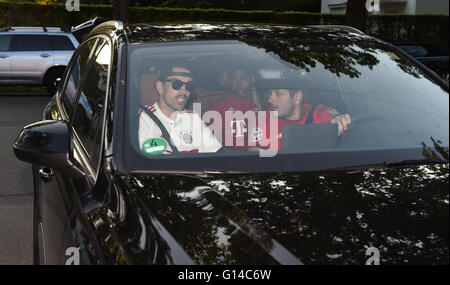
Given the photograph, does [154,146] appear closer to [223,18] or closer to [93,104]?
[93,104]

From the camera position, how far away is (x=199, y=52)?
3.24 metres

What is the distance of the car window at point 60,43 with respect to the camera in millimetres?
18172

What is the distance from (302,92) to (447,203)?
1.18 metres

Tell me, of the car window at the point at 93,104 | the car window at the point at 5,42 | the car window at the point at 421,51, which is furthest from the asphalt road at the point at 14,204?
the car window at the point at 421,51

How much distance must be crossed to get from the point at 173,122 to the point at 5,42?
15938 mm

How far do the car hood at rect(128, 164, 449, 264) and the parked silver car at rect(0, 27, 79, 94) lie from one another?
Result: 53.7ft

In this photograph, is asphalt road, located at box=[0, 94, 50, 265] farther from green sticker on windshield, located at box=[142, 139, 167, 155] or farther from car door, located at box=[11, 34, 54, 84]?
car door, located at box=[11, 34, 54, 84]

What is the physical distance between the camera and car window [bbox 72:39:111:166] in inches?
116

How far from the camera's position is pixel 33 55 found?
59.5 feet

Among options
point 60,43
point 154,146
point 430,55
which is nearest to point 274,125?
point 154,146

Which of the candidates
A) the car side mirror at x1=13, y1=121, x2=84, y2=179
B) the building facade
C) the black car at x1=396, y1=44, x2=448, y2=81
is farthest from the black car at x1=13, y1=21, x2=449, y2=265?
the building facade

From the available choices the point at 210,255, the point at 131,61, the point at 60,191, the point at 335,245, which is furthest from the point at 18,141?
the point at 335,245

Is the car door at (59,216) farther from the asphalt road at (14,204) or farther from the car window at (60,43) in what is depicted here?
the car window at (60,43)
